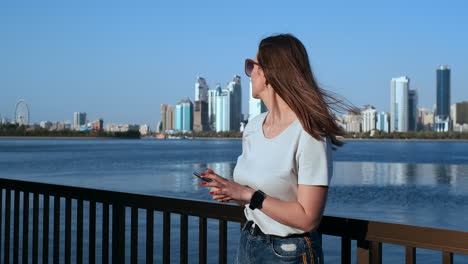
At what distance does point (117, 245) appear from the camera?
2971mm

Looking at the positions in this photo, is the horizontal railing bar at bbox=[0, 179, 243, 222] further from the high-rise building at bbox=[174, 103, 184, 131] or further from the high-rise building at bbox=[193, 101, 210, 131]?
the high-rise building at bbox=[174, 103, 184, 131]

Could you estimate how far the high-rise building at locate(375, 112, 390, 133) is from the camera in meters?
153

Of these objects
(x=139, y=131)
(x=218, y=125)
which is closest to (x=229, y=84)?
(x=218, y=125)

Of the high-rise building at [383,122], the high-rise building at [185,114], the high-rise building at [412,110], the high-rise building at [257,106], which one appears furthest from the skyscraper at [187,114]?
the high-rise building at [257,106]

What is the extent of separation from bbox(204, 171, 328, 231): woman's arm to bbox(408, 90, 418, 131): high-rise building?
16613cm

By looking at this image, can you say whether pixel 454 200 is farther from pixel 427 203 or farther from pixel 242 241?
pixel 242 241

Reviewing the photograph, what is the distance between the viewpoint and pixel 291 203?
1492 millimetres

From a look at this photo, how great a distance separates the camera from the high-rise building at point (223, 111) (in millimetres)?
149250

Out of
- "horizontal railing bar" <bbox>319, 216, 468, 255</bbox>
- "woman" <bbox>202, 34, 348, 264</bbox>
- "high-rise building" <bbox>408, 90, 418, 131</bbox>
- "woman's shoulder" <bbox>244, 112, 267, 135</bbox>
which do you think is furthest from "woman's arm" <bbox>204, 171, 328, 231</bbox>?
"high-rise building" <bbox>408, 90, 418, 131</bbox>

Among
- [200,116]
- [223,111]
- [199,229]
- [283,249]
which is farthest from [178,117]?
[283,249]

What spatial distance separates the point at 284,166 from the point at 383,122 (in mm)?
159036

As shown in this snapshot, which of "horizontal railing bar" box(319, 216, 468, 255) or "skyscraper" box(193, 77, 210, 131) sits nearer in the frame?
"horizontal railing bar" box(319, 216, 468, 255)

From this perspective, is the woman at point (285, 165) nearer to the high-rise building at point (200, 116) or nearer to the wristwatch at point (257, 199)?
the wristwatch at point (257, 199)

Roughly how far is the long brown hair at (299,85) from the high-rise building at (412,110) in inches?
6537
